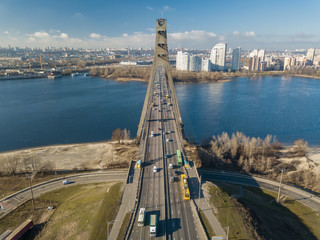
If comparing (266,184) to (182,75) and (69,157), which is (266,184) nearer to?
(69,157)

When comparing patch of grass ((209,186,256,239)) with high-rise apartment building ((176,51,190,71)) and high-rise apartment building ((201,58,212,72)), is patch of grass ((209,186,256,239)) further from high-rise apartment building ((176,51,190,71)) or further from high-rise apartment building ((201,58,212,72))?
high-rise apartment building ((201,58,212,72))

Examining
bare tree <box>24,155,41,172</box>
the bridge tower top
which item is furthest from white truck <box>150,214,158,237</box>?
the bridge tower top

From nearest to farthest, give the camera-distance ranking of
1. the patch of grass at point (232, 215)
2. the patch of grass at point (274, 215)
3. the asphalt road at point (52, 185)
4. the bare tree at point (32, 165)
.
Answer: the patch of grass at point (232, 215) → the patch of grass at point (274, 215) → the asphalt road at point (52, 185) → the bare tree at point (32, 165)

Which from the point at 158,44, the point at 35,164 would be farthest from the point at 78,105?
the point at 35,164

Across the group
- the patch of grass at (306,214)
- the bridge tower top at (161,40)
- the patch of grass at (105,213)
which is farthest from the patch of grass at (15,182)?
the bridge tower top at (161,40)

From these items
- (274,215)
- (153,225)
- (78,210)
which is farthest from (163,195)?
(274,215)

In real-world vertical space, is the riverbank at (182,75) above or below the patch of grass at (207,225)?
above

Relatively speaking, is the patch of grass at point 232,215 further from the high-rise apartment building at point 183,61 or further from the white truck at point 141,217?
the high-rise apartment building at point 183,61
